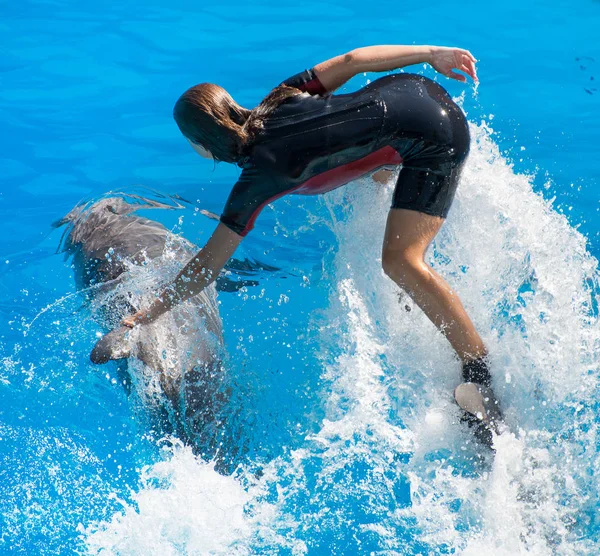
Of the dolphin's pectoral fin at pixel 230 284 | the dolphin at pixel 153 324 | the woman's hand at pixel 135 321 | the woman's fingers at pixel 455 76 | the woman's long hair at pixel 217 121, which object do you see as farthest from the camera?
the dolphin's pectoral fin at pixel 230 284

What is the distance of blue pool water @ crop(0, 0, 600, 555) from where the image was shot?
11.3 ft

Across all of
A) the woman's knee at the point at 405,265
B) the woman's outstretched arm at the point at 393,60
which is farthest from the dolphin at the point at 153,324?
the woman's outstretched arm at the point at 393,60

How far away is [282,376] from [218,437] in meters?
0.58

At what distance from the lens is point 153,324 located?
4.03 metres

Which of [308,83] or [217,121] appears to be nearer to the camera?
[217,121]

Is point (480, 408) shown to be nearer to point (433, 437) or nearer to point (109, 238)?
point (433, 437)

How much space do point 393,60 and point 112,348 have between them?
1949mm

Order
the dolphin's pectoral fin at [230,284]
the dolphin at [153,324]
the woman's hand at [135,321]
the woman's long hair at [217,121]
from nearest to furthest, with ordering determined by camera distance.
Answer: the woman's long hair at [217,121]
the woman's hand at [135,321]
the dolphin at [153,324]
the dolphin's pectoral fin at [230,284]

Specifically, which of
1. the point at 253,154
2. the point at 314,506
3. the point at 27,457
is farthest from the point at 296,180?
the point at 27,457

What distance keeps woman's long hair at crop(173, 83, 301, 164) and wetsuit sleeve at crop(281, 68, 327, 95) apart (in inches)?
14.3

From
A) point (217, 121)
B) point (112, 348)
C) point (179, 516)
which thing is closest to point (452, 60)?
point (217, 121)

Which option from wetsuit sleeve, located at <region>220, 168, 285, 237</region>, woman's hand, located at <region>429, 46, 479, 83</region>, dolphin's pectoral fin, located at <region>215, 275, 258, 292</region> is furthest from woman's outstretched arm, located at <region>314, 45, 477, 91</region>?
dolphin's pectoral fin, located at <region>215, 275, 258, 292</region>

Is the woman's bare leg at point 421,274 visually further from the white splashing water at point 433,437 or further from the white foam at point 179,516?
the white foam at point 179,516

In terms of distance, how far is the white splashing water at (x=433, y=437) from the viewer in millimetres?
3373
